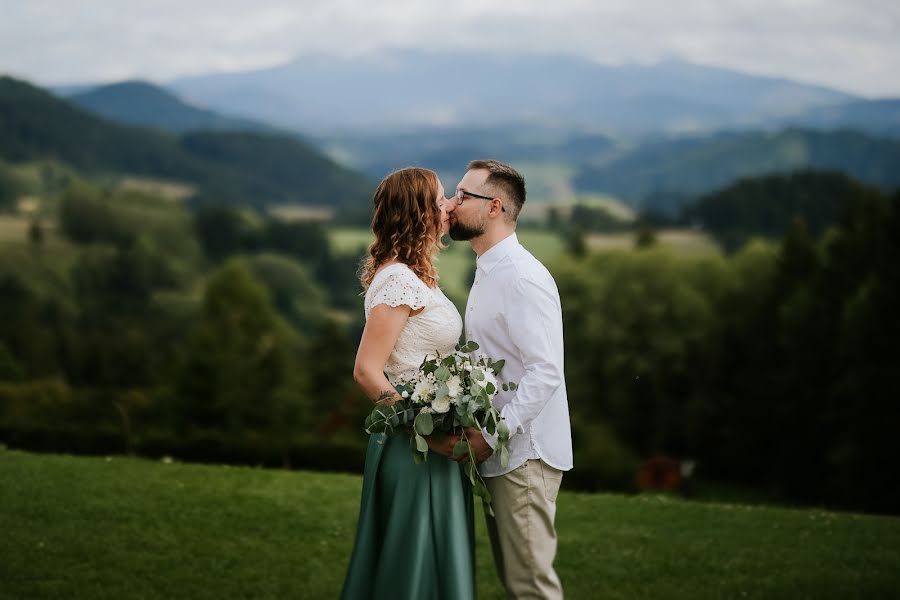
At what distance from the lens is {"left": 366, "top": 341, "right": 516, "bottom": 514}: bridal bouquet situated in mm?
4828

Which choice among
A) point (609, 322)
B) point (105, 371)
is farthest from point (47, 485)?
point (105, 371)

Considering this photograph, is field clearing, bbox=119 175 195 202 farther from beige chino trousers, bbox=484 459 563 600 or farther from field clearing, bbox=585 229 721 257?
beige chino trousers, bbox=484 459 563 600

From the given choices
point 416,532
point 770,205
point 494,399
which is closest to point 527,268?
point 494,399

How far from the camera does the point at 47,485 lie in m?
10.1

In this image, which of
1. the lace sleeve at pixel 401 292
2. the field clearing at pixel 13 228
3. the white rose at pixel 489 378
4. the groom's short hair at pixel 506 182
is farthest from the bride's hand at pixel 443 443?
the field clearing at pixel 13 228

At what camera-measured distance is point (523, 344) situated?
5055 mm

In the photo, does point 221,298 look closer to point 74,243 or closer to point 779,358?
point 779,358

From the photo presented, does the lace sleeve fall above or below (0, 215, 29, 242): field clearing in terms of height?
above

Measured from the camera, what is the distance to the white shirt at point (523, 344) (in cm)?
501

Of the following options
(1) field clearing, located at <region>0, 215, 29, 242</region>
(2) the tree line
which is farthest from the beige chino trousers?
(1) field clearing, located at <region>0, 215, 29, 242</region>

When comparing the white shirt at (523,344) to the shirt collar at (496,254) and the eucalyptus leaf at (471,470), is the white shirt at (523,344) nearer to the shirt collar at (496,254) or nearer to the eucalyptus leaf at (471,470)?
the shirt collar at (496,254)

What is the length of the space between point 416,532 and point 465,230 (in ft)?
5.67

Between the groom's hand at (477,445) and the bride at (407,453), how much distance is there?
5.2 inches

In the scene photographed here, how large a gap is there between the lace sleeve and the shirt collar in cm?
36
